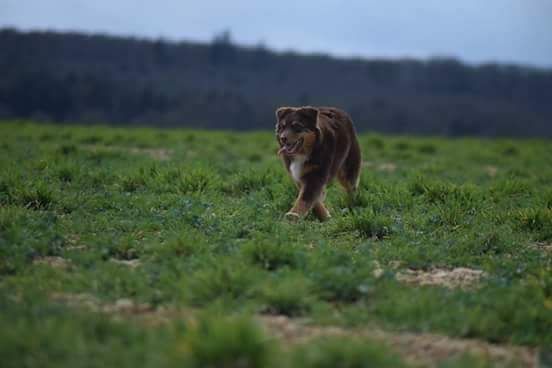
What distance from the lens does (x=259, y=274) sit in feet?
14.6

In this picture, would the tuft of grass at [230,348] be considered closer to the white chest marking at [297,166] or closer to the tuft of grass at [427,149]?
the white chest marking at [297,166]

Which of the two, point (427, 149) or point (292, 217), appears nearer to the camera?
point (292, 217)

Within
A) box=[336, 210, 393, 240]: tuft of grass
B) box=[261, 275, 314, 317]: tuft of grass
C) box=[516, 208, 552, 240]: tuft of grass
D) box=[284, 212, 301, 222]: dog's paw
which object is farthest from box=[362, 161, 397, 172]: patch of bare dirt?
box=[261, 275, 314, 317]: tuft of grass

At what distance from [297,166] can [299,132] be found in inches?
14.8

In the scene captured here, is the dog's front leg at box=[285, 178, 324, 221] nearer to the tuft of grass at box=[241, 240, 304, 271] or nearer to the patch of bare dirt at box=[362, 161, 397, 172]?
the tuft of grass at box=[241, 240, 304, 271]

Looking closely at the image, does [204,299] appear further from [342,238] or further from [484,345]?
[342,238]

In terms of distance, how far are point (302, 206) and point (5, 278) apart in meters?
3.16

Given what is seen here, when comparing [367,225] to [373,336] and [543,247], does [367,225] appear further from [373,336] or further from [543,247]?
[373,336]

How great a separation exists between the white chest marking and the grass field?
32 cm

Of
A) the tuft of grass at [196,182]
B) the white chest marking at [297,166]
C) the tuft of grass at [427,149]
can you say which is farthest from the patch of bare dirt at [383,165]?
the white chest marking at [297,166]

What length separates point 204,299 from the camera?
4070mm

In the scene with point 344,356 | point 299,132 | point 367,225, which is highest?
point 299,132

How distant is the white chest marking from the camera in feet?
23.3

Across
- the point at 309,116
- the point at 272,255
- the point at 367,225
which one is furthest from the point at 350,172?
the point at 272,255
